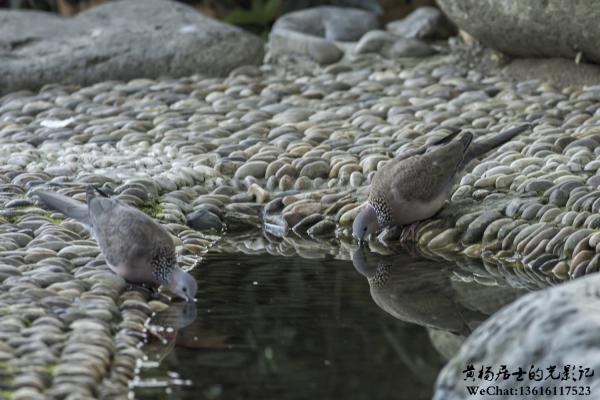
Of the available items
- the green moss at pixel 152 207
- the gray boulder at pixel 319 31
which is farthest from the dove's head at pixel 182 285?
the gray boulder at pixel 319 31

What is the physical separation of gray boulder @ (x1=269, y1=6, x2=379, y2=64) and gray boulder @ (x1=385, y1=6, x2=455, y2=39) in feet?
0.88

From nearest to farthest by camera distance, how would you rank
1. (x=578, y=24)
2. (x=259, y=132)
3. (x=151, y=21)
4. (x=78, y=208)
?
(x=78, y=208) → (x=259, y=132) → (x=578, y=24) → (x=151, y=21)

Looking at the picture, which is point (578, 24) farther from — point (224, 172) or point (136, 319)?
point (136, 319)

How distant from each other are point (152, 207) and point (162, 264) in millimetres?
1532

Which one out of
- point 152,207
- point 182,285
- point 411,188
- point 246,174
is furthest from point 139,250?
point 246,174

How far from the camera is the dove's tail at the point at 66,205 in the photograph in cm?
587

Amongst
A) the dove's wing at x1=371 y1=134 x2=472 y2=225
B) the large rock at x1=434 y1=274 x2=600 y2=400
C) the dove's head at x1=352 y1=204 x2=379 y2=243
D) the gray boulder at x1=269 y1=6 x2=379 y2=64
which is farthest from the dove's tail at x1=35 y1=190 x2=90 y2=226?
the gray boulder at x1=269 y1=6 x2=379 y2=64

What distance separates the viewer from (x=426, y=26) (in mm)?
10562

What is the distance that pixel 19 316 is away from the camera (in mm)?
4621

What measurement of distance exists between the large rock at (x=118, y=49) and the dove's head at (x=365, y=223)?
3990 millimetres

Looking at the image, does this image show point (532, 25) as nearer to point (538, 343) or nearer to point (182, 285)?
point (182, 285)

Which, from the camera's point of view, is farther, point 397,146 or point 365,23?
point 365,23

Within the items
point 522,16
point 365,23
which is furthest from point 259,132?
point 365,23

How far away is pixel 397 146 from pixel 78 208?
93.7 inches
